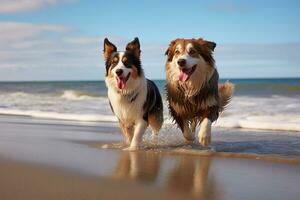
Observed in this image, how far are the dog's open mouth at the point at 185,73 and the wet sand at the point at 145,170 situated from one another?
91cm

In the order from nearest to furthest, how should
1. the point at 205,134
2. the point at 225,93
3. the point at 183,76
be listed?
the point at 205,134
the point at 183,76
the point at 225,93

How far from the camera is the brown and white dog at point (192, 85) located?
607 cm

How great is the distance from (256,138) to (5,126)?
470 centimetres

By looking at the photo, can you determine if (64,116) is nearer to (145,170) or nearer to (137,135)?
(137,135)

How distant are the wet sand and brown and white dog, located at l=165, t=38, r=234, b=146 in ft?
1.18

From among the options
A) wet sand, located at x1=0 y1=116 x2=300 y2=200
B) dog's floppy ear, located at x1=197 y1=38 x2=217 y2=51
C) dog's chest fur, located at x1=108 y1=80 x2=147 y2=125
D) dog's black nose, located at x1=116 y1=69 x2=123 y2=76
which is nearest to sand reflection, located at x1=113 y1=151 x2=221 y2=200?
wet sand, located at x1=0 y1=116 x2=300 y2=200

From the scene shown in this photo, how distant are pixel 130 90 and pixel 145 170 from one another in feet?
6.28

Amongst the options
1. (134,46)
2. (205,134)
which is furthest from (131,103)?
(205,134)

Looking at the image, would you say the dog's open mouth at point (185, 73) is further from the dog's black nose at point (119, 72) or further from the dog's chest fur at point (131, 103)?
the dog's black nose at point (119, 72)

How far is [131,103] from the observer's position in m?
6.28

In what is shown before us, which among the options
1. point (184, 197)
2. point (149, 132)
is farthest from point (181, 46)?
point (184, 197)

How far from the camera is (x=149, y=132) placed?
762cm

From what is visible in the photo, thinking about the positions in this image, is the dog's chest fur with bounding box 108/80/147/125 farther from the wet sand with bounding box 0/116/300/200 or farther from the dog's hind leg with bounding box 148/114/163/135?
the wet sand with bounding box 0/116/300/200

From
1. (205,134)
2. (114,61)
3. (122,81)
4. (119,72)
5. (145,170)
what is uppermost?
A: (114,61)
